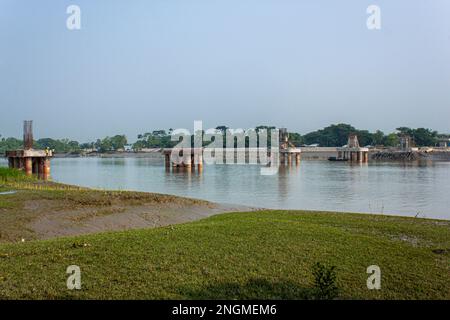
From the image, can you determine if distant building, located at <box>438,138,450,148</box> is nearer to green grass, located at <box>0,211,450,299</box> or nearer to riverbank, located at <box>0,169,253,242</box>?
riverbank, located at <box>0,169,253,242</box>

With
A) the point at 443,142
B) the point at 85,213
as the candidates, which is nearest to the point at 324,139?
the point at 443,142

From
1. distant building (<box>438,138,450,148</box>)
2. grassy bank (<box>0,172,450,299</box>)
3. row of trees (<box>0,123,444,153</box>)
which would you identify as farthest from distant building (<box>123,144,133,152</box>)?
grassy bank (<box>0,172,450,299</box>)

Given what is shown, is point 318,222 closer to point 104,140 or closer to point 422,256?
point 422,256

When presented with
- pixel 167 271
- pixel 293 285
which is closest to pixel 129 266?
pixel 167 271

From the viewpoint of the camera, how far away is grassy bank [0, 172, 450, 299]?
6.82 m

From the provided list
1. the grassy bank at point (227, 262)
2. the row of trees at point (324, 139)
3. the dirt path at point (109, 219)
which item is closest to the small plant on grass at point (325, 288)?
the grassy bank at point (227, 262)

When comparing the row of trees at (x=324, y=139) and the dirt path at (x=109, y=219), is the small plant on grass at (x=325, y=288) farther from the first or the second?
the row of trees at (x=324, y=139)

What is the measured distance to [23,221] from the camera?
13.2 metres

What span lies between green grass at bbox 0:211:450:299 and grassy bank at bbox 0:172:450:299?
0.06ft

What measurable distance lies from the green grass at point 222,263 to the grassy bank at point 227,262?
0.02m

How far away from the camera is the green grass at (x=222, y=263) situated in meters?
6.81

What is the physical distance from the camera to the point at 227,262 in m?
8.20
